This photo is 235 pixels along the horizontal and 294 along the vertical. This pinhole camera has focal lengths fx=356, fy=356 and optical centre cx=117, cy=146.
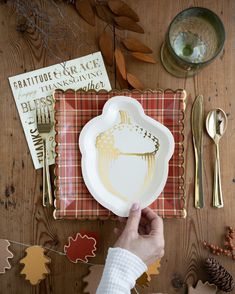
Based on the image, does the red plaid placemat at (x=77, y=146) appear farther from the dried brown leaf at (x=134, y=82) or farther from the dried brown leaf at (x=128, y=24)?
the dried brown leaf at (x=128, y=24)

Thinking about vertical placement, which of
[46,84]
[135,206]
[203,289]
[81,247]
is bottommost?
[203,289]

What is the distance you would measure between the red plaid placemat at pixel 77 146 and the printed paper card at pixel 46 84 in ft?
0.12

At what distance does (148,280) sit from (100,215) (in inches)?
7.9

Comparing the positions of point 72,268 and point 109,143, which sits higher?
point 109,143

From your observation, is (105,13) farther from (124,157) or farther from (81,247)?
(81,247)

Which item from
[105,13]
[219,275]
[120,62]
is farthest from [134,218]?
[105,13]

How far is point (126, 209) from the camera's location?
0.84 meters

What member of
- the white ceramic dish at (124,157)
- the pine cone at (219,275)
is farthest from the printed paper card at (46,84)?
the pine cone at (219,275)

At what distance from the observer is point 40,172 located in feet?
2.91

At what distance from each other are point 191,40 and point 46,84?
1.23 ft

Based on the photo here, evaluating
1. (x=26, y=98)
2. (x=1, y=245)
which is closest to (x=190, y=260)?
(x=1, y=245)

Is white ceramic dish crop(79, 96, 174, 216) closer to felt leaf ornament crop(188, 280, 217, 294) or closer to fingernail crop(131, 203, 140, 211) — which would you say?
fingernail crop(131, 203, 140, 211)

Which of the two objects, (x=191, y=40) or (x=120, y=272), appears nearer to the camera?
(x=120, y=272)

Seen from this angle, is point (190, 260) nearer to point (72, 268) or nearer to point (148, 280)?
point (148, 280)
